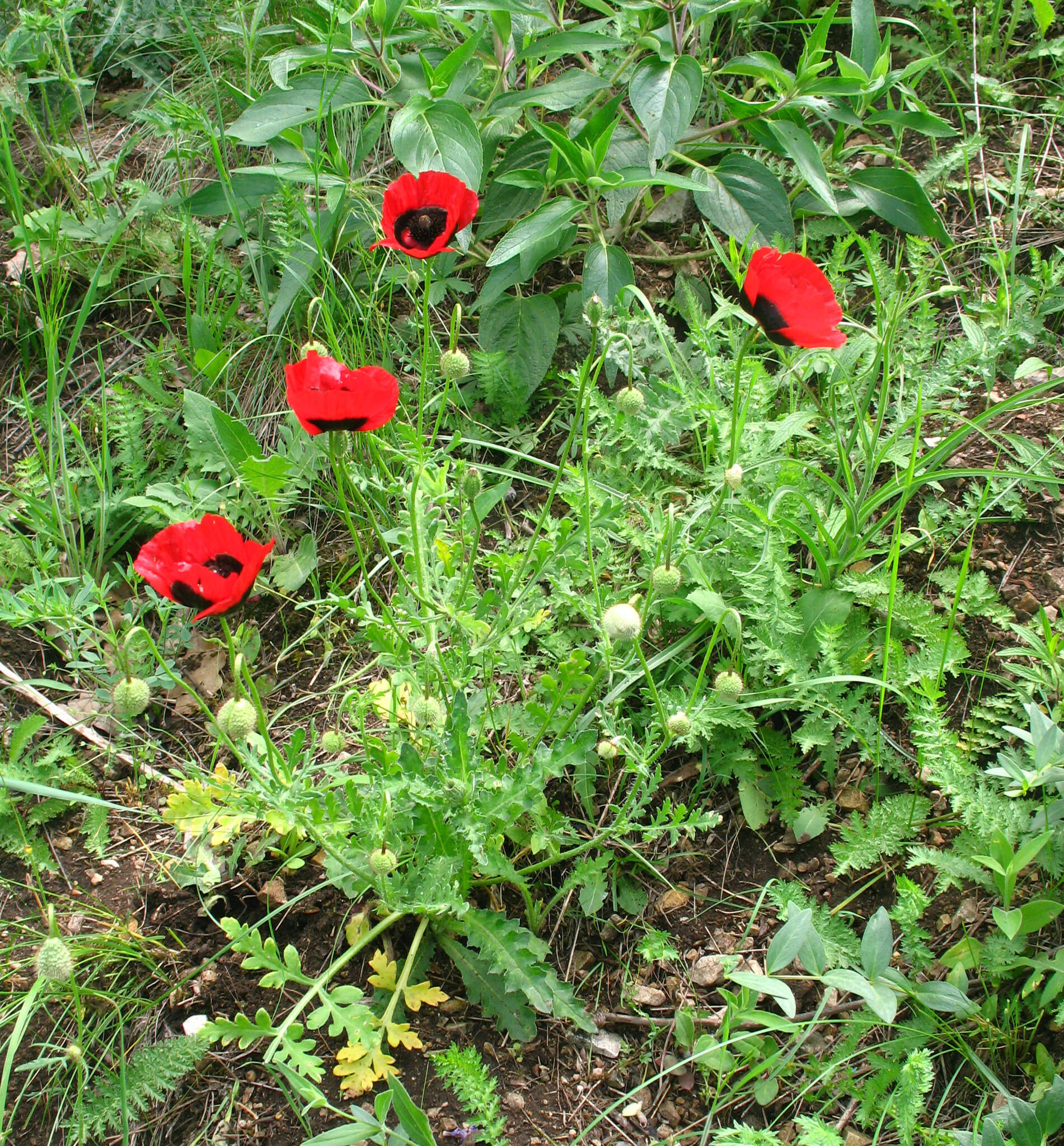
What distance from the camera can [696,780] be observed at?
6.21 feet

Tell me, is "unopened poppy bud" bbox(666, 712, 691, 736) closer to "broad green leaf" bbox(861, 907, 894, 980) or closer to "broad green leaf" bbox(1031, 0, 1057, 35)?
"broad green leaf" bbox(861, 907, 894, 980)

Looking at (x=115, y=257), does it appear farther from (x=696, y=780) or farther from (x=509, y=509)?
(x=696, y=780)

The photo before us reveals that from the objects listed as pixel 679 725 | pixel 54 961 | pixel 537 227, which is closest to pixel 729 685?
pixel 679 725

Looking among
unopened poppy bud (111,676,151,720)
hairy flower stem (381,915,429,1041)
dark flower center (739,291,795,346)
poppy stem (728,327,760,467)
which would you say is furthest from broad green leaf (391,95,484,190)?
hairy flower stem (381,915,429,1041)

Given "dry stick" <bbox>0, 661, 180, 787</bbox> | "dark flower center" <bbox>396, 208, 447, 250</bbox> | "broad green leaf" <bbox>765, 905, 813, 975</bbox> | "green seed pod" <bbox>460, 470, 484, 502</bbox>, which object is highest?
"dark flower center" <bbox>396, 208, 447, 250</bbox>

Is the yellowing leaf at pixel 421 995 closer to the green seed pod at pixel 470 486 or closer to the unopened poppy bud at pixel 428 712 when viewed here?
the unopened poppy bud at pixel 428 712

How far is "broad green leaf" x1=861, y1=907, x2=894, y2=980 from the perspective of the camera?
141 cm

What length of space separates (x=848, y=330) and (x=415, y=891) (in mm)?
1648

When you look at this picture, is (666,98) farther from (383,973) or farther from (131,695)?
(383,973)

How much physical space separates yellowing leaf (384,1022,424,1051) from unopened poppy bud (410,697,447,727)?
1.58 ft

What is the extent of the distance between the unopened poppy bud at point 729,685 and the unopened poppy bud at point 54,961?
108 cm

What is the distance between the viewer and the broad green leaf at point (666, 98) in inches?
83.9

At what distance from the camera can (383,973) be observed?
5.26 feet

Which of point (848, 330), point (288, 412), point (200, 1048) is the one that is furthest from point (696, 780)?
point (288, 412)
